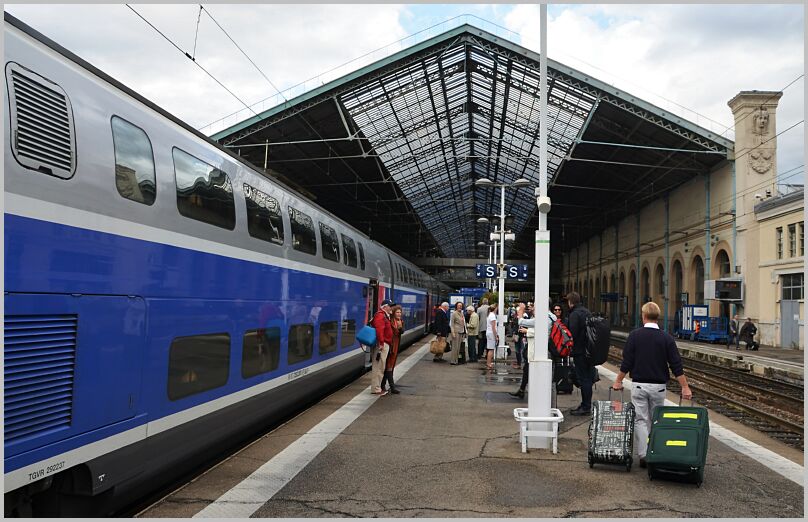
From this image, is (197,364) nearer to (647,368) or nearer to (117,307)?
(117,307)

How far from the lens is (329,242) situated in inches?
453

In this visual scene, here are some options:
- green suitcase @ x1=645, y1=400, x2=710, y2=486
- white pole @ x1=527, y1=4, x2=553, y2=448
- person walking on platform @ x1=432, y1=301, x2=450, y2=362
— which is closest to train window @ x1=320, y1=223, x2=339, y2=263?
white pole @ x1=527, y1=4, x2=553, y2=448

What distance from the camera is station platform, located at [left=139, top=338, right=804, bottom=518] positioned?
539 cm

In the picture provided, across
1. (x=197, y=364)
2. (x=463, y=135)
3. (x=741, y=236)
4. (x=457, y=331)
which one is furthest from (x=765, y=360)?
(x=197, y=364)

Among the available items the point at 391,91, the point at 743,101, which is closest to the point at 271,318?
the point at 391,91

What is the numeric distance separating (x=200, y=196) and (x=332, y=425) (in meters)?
3.83

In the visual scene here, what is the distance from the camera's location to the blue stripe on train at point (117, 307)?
4.03 m

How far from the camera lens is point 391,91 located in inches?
1188

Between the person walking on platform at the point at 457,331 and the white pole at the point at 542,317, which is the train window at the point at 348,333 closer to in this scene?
the person walking on platform at the point at 457,331

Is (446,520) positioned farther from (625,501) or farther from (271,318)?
(271,318)

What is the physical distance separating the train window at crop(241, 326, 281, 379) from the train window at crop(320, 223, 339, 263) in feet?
9.19

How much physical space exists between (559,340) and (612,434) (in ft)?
9.56

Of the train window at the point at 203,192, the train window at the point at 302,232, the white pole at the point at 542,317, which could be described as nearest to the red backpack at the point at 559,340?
the white pole at the point at 542,317

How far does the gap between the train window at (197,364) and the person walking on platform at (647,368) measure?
4.05m
